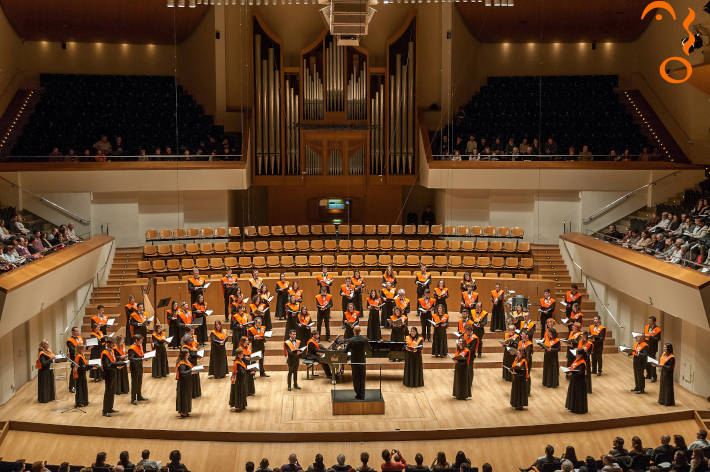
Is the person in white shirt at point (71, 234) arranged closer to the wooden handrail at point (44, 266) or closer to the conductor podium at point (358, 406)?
the wooden handrail at point (44, 266)

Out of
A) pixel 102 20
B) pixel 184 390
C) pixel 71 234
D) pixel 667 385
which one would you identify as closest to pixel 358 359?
pixel 184 390

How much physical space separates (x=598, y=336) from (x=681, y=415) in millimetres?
1993

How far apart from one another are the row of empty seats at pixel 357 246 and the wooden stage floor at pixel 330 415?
4.61 metres

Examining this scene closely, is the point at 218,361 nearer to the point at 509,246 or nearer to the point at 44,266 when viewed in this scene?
the point at 44,266

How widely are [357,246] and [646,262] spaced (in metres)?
6.67

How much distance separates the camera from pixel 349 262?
61.1 ft

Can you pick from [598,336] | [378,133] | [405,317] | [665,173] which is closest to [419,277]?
[405,317]

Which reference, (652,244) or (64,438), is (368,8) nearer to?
(652,244)

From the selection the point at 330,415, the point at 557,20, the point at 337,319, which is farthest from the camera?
the point at 557,20

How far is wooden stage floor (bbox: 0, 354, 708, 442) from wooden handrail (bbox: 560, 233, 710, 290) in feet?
6.78

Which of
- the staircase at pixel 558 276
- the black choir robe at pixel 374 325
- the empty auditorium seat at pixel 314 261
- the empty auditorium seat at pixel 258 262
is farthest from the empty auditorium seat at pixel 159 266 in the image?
the staircase at pixel 558 276

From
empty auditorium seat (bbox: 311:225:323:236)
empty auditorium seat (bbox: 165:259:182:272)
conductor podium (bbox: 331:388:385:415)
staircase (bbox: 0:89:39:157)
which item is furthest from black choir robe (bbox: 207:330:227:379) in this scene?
staircase (bbox: 0:89:39:157)

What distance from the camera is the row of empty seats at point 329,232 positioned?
1902cm

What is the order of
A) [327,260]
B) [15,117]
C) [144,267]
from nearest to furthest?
[144,267], [327,260], [15,117]
